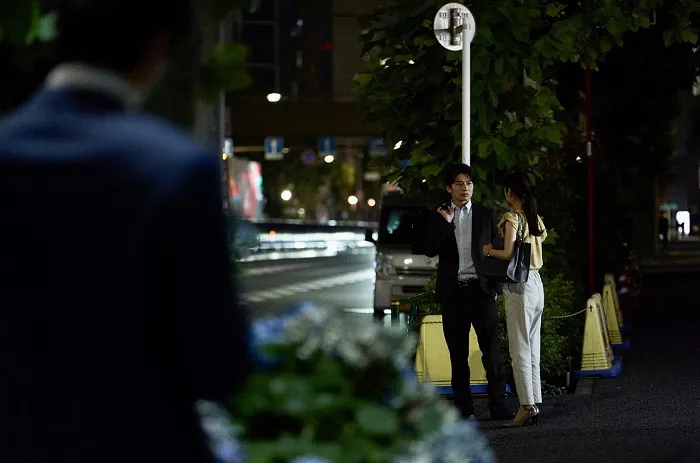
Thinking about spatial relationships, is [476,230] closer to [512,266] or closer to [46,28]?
[512,266]

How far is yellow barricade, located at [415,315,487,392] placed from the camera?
1199 cm

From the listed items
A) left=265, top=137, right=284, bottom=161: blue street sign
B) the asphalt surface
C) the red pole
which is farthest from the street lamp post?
left=265, top=137, right=284, bottom=161: blue street sign

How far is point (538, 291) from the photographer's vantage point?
1070 centimetres

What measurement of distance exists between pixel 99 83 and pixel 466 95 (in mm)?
10823

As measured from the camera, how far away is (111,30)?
2316 millimetres

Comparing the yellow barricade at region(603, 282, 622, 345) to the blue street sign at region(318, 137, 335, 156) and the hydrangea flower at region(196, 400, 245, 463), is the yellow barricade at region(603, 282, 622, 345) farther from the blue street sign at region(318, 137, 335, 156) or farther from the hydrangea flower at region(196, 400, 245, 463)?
the blue street sign at region(318, 137, 335, 156)

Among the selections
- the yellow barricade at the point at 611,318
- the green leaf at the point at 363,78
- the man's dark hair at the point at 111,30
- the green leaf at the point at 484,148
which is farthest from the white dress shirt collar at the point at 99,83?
the yellow barricade at the point at 611,318

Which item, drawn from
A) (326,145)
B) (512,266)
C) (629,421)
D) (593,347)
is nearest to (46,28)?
(512,266)

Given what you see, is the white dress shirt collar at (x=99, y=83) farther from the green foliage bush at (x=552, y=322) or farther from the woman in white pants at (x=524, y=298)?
the green foliage bush at (x=552, y=322)

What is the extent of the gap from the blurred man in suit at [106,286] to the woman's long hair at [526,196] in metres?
8.37

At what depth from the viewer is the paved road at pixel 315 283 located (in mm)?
27047

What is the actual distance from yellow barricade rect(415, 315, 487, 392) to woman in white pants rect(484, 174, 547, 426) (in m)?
1.25

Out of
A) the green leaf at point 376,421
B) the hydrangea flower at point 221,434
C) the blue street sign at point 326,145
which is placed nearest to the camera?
the hydrangea flower at point 221,434

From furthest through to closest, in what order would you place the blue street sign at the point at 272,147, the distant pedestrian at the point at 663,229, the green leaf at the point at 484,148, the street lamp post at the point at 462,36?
the blue street sign at the point at 272,147, the distant pedestrian at the point at 663,229, the green leaf at the point at 484,148, the street lamp post at the point at 462,36
